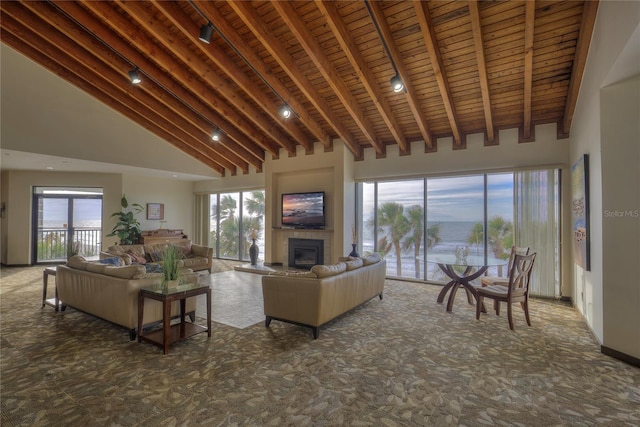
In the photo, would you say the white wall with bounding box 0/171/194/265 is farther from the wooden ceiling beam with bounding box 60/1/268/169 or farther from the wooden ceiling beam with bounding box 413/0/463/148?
the wooden ceiling beam with bounding box 413/0/463/148

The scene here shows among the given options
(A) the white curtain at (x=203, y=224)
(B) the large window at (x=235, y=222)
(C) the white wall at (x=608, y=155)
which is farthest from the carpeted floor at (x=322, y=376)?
(A) the white curtain at (x=203, y=224)

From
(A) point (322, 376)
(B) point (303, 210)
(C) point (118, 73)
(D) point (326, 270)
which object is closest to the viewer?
(A) point (322, 376)

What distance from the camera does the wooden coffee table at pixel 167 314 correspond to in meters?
3.08

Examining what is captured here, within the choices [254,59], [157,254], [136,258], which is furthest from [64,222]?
[254,59]

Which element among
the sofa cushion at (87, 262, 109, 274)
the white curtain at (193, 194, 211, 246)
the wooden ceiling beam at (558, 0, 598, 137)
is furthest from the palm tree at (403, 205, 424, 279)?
the white curtain at (193, 194, 211, 246)

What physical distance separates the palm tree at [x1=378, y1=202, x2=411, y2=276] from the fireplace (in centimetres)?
152

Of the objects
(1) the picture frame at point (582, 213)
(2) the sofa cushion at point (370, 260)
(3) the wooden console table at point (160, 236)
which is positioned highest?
(1) the picture frame at point (582, 213)

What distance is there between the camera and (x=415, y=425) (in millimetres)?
2062

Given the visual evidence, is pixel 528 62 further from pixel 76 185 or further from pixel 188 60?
pixel 76 185

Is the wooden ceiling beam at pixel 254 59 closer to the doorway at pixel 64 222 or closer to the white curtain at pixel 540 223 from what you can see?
the white curtain at pixel 540 223

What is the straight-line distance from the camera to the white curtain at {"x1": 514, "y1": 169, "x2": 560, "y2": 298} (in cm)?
515

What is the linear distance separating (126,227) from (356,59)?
751 cm

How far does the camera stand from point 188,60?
4.80 meters

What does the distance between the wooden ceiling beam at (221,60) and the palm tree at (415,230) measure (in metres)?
3.15
